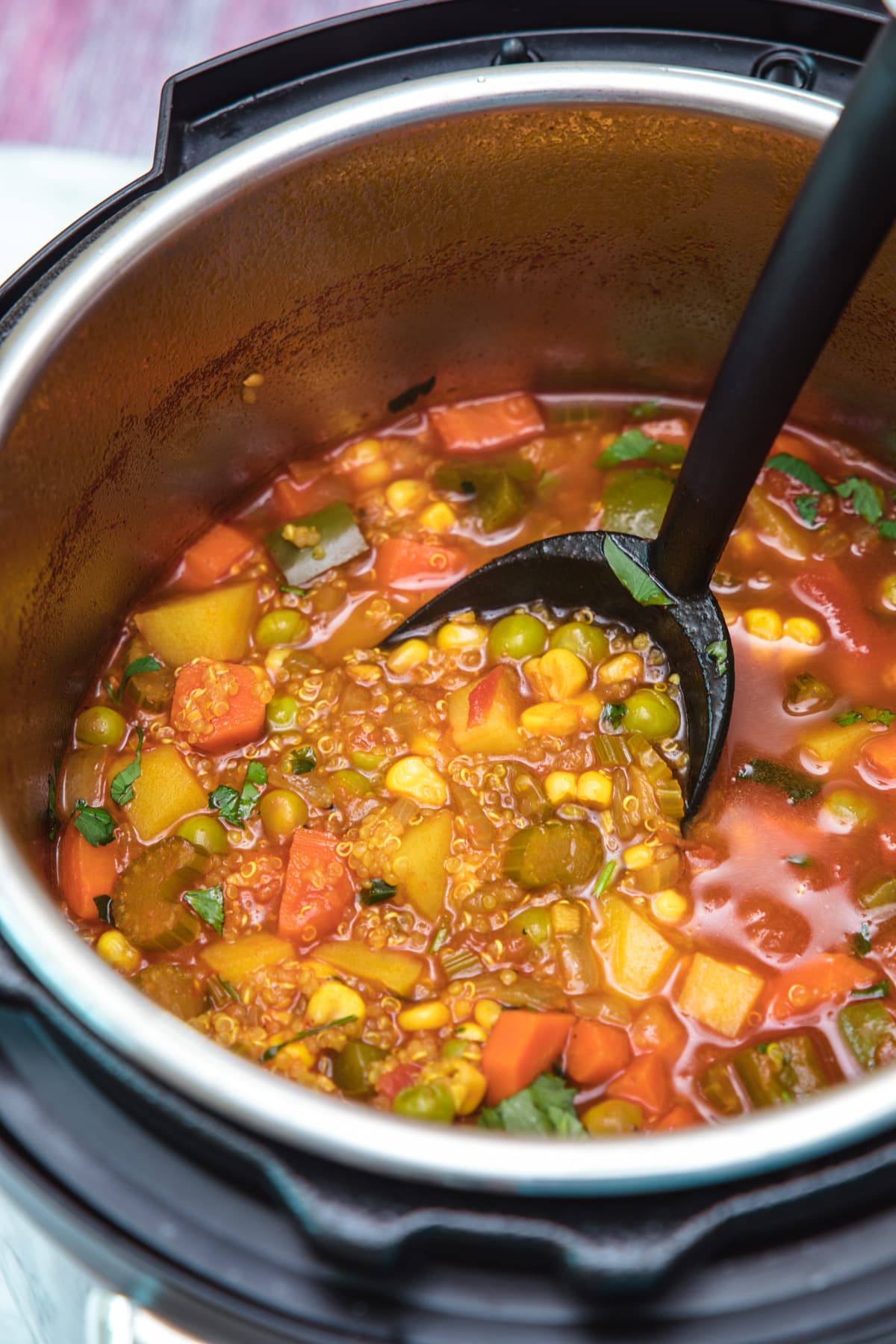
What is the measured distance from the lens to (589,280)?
120 inches

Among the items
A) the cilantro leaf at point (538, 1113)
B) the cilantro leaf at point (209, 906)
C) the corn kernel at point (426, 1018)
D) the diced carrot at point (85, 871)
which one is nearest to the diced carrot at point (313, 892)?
the cilantro leaf at point (209, 906)

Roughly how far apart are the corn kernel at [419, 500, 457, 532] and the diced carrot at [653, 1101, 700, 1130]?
4.95 ft

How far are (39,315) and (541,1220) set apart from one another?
1.82m

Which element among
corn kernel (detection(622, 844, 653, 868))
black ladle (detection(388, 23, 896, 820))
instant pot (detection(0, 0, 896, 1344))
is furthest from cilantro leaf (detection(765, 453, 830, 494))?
corn kernel (detection(622, 844, 653, 868))

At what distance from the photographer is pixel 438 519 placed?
3111mm

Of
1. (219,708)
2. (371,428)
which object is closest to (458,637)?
(219,708)

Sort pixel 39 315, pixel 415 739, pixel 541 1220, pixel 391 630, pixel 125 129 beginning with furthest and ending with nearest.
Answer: pixel 125 129
pixel 391 630
pixel 415 739
pixel 39 315
pixel 541 1220

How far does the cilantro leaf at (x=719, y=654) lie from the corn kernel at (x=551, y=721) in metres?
0.34

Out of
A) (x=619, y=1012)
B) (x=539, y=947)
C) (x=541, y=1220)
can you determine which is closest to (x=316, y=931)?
(x=539, y=947)

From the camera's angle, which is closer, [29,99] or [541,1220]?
[541,1220]

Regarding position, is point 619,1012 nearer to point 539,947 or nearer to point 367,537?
point 539,947

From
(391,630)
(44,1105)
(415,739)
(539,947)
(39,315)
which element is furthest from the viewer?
(391,630)

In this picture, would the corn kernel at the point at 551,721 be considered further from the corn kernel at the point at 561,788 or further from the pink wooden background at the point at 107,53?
the pink wooden background at the point at 107,53

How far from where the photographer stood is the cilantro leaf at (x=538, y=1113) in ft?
7.34
